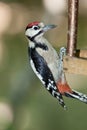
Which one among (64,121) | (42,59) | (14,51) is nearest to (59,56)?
(42,59)

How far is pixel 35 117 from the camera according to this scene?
32.5ft

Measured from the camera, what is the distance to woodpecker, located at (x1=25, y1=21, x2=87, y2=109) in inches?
161

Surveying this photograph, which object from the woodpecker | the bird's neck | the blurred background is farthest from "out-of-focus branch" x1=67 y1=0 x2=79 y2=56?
the blurred background

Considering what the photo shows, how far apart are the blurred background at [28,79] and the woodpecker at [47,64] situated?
5.19m

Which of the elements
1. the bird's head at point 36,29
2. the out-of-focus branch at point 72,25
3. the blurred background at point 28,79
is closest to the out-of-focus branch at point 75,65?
the out-of-focus branch at point 72,25

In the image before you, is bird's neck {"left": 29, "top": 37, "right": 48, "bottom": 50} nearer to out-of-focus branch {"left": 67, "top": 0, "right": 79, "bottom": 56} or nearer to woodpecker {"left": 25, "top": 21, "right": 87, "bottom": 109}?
woodpecker {"left": 25, "top": 21, "right": 87, "bottom": 109}

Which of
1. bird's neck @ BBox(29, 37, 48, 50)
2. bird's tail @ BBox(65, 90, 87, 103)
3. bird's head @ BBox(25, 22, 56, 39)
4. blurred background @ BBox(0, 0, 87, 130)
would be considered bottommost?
blurred background @ BBox(0, 0, 87, 130)

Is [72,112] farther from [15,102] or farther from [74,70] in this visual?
[74,70]

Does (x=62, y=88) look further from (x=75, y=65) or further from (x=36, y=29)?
(x=36, y=29)

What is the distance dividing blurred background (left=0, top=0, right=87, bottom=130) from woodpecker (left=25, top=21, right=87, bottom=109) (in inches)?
204

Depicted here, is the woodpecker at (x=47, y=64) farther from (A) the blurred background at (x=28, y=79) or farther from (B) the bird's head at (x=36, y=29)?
(A) the blurred background at (x=28, y=79)

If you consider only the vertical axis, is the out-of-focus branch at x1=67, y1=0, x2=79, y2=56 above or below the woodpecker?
above

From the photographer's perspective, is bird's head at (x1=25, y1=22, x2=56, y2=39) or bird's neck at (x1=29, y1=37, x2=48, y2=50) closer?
bird's head at (x1=25, y1=22, x2=56, y2=39)

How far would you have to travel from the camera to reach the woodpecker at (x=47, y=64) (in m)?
4.08
